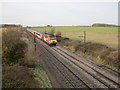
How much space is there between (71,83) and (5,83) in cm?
501

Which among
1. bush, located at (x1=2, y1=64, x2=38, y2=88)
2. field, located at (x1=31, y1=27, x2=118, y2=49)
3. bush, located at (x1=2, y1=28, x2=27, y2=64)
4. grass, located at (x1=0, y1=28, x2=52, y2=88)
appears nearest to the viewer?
bush, located at (x1=2, y1=64, x2=38, y2=88)

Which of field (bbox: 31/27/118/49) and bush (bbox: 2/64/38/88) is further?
field (bbox: 31/27/118/49)

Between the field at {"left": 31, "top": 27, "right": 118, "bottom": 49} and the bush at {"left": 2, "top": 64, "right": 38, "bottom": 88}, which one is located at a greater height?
the field at {"left": 31, "top": 27, "right": 118, "bottom": 49}

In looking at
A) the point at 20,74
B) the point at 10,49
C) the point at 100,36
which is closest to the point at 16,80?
the point at 20,74

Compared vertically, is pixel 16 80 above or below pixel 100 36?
below

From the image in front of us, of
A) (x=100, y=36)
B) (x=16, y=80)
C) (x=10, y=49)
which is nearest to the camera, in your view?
(x=16, y=80)

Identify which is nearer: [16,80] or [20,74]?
[16,80]

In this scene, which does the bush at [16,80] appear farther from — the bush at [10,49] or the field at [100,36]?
the field at [100,36]

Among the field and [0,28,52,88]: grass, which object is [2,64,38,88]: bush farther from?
the field

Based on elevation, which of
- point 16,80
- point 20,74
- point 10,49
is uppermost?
point 10,49

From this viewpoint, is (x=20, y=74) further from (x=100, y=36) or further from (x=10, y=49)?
(x=100, y=36)

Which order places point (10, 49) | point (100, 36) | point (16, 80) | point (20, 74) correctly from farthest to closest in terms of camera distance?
point (100, 36)
point (10, 49)
point (20, 74)
point (16, 80)

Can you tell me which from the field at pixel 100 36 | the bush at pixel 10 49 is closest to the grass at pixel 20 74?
the bush at pixel 10 49

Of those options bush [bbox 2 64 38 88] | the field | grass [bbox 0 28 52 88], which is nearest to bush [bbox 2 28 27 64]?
grass [bbox 0 28 52 88]
